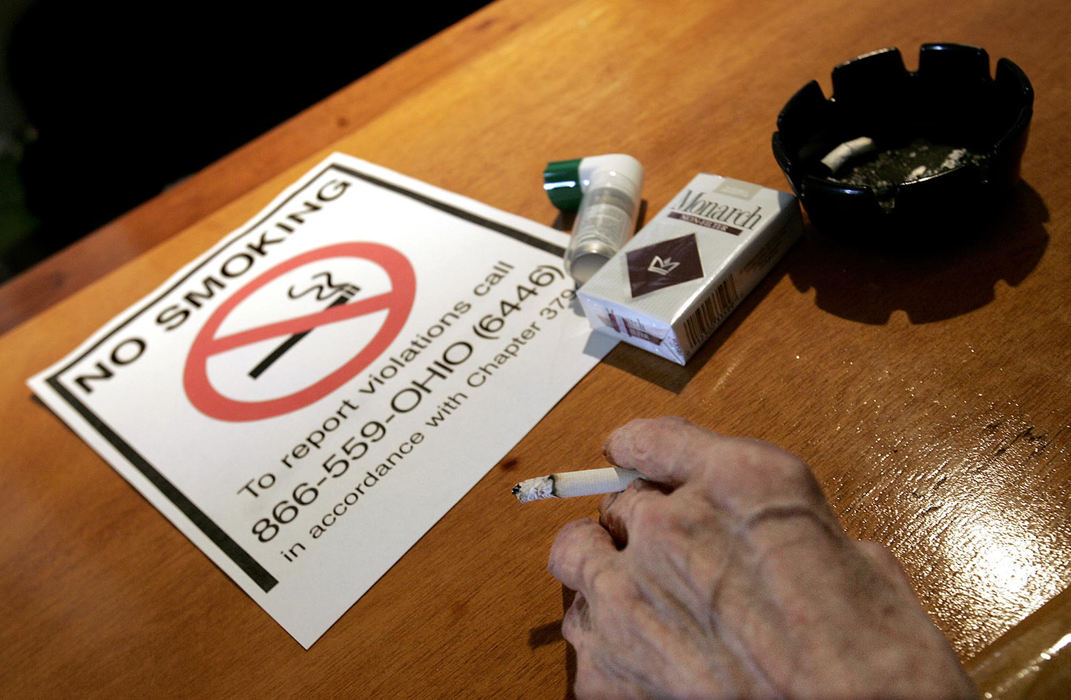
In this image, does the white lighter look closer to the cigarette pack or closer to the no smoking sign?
the cigarette pack

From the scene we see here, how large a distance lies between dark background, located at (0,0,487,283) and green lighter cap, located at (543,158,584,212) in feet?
4.08

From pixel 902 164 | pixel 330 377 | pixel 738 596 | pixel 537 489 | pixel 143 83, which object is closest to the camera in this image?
pixel 738 596

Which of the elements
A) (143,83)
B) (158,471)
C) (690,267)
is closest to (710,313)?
(690,267)

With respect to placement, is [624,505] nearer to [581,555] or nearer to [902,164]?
[581,555]

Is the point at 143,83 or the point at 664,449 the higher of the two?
the point at 143,83

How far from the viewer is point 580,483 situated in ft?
1.58

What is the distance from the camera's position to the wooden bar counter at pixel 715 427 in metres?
0.46

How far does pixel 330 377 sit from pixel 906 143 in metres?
0.48

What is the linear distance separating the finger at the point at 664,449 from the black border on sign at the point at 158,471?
26 centimetres

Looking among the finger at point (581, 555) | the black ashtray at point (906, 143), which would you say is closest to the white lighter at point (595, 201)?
the black ashtray at point (906, 143)

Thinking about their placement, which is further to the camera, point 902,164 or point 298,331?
point 298,331

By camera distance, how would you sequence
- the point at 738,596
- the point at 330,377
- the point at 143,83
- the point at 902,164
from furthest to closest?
the point at 143,83
the point at 330,377
the point at 902,164
the point at 738,596

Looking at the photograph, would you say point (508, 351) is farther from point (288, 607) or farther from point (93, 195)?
point (93, 195)

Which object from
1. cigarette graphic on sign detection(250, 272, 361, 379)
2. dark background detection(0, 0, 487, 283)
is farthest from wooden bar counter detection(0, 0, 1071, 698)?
dark background detection(0, 0, 487, 283)
